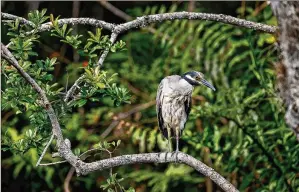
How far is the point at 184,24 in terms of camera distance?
5.88 metres

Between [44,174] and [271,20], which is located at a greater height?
[271,20]

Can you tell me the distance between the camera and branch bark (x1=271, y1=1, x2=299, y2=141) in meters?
2.56

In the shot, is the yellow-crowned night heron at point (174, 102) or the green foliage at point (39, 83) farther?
the yellow-crowned night heron at point (174, 102)

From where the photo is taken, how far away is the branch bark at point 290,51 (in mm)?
2564

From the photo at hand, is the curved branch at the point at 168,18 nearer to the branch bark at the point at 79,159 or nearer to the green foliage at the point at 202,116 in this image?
the branch bark at the point at 79,159

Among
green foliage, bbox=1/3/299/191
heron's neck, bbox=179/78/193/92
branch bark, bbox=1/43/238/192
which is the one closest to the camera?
branch bark, bbox=1/43/238/192

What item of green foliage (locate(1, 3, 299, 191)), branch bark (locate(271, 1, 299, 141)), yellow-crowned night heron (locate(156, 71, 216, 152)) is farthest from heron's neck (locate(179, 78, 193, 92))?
branch bark (locate(271, 1, 299, 141))

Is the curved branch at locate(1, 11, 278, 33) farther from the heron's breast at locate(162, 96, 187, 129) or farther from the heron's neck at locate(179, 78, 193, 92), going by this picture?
the heron's breast at locate(162, 96, 187, 129)

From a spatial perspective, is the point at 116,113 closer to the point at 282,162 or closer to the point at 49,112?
the point at 282,162

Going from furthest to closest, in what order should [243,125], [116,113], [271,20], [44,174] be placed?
[44,174]
[116,113]
[271,20]
[243,125]

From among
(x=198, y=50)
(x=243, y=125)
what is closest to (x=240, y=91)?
(x=243, y=125)

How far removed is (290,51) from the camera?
2584mm

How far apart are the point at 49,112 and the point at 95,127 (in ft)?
10.6

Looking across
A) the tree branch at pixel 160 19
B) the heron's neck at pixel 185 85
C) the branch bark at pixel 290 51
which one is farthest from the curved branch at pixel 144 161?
the heron's neck at pixel 185 85
